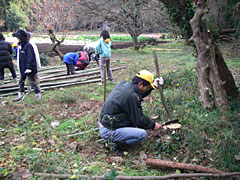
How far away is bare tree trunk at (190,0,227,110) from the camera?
15.9 ft

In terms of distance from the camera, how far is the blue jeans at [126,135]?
3.99 meters

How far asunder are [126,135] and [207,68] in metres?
2.21

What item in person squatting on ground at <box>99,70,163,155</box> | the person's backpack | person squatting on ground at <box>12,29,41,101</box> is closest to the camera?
person squatting on ground at <box>99,70,163,155</box>

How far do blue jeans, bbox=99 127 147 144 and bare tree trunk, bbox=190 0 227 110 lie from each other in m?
1.81

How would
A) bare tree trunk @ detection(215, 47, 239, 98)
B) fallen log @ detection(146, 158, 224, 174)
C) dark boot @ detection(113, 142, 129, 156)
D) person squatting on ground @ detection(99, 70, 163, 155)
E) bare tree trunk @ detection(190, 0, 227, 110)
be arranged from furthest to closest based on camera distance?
bare tree trunk @ detection(215, 47, 239, 98), bare tree trunk @ detection(190, 0, 227, 110), dark boot @ detection(113, 142, 129, 156), person squatting on ground @ detection(99, 70, 163, 155), fallen log @ detection(146, 158, 224, 174)

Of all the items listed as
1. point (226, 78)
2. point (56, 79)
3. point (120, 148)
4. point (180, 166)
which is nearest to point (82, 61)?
point (56, 79)

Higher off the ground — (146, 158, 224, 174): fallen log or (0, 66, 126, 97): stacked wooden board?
(0, 66, 126, 97): stacked wooden board

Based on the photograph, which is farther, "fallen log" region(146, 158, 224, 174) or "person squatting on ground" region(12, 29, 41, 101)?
"person squatting on ground" region(12, 29, 41, 101)

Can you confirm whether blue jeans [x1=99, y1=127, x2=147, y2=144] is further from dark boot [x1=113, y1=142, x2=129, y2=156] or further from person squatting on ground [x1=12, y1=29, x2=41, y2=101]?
person squatting on ground [x1=12, y1=29, x2=41, y2=101]

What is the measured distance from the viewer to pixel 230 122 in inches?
173

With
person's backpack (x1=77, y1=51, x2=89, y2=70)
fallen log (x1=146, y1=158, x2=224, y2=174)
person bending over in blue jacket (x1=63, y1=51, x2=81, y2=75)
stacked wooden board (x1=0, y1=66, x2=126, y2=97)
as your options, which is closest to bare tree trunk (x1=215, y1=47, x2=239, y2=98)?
fallen log (x1=146, y1=158, x2=224, y2=174)

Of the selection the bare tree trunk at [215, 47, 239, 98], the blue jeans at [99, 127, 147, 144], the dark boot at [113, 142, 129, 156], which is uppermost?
the bare tree trunk at [215, 47, 239, 98]

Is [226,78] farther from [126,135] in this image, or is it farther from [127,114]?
[126,135]

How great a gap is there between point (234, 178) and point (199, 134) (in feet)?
3.04
